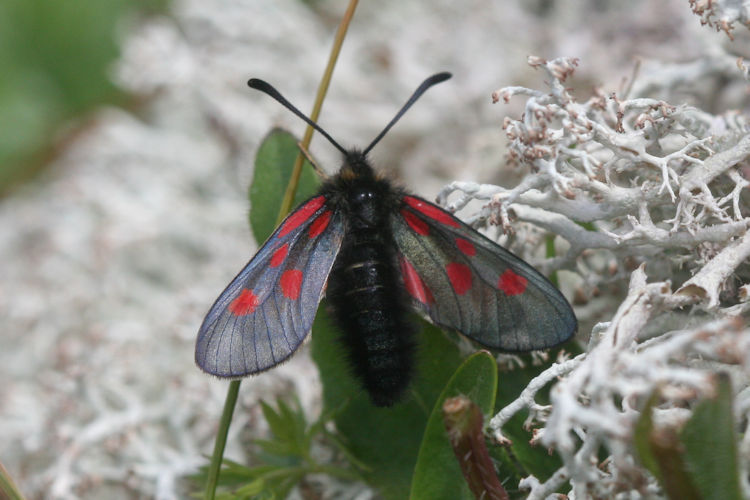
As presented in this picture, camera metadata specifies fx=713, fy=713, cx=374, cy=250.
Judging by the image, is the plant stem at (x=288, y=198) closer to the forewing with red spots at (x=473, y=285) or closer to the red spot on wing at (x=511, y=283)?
the forewing with red spots at (x=473, y=285)

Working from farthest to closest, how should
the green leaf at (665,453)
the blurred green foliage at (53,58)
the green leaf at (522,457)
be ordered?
the blurred green foliage at (53,58), the green leaf at (522,457), the green leaf at (665,453)

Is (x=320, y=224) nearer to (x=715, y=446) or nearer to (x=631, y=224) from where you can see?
(x=631, y=224)

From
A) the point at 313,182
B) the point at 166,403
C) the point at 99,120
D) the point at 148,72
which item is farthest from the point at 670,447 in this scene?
the point at 99,120

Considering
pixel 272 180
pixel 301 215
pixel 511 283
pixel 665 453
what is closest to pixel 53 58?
pixel 272 180

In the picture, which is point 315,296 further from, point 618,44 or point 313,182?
point 618,44

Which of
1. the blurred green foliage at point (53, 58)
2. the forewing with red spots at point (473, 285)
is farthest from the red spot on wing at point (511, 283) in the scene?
the blurred green foliage at point (53, 58)

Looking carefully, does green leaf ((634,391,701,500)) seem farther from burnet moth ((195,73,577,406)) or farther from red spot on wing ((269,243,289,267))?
red spot on wing ((269,243,289,267))

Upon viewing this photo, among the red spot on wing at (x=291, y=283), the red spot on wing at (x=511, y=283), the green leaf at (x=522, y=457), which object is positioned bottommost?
the green leaf at (x=522, y=457)
